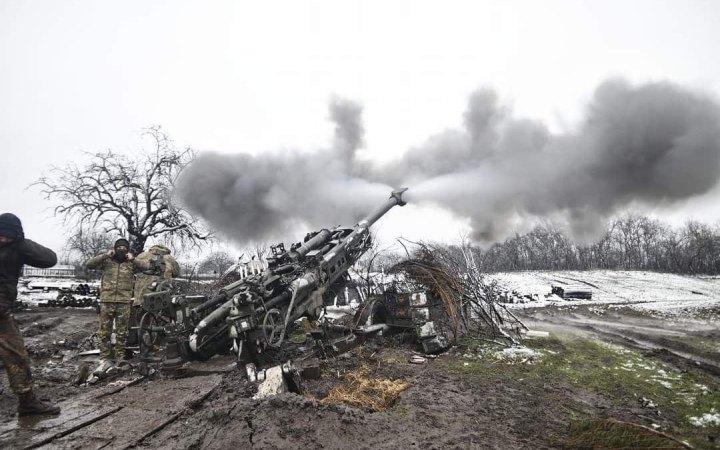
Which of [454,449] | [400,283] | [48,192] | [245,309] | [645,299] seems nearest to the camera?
[454,449]

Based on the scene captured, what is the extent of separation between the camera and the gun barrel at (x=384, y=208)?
891 centimetres

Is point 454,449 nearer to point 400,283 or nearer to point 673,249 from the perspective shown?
point 400,283

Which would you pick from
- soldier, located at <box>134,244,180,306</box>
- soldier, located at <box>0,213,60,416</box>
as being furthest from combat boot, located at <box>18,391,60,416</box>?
soldier, located at <box>134,244,180,306</box>

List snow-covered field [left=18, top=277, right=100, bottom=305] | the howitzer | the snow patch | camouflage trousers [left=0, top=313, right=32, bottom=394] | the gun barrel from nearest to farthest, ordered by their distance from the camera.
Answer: the snow patch → camouflage trousers [left=0, top=313, right=32, bottom=394] → the howitzer → the gun barrel → snow-covered field [left=18, top=277, right=100, bottom=305]

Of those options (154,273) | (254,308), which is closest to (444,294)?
(254,308)

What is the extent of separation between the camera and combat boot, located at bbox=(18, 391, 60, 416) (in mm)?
4035

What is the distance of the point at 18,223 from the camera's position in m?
4.34

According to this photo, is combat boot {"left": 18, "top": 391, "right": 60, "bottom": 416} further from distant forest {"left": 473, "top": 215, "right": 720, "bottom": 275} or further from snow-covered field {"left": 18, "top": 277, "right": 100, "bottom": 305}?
distant forest {"left": 473, "top": 215, "right": 720, "bottom": 275}

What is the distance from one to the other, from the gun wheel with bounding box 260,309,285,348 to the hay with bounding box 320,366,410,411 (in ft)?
4.22

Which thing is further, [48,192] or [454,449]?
[48,192]

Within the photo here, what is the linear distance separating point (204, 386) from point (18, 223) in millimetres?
3018

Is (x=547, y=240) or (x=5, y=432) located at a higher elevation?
(x=547, y=240)

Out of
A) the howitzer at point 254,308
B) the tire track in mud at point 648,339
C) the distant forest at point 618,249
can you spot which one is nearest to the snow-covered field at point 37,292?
the howitzer at point 254,308

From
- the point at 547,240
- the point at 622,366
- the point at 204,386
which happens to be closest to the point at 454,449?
the point at 204,386
